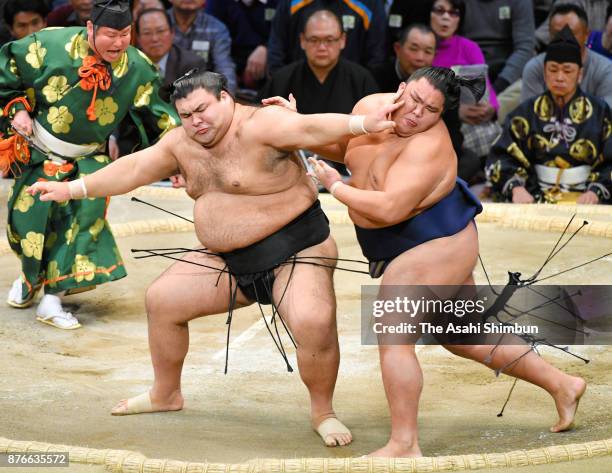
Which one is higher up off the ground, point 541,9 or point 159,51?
point 541,9

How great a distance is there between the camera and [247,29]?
636 cm

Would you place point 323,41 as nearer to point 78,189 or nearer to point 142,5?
point 142,5

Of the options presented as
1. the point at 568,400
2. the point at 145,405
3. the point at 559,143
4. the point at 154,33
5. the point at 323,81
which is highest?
the point at 154,33

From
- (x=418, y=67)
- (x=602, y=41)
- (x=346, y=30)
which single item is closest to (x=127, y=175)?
A: (x=418, y=67)

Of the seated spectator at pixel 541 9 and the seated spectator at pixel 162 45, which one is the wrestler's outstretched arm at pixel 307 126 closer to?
the seated spectator at pixel 162 45

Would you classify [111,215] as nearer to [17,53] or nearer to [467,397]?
[17,53]

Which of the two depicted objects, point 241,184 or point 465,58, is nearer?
point 241,184

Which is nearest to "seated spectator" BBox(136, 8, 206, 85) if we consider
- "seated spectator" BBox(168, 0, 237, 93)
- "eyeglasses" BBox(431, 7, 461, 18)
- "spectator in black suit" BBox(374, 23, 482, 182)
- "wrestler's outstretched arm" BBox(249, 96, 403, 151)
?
"seated spectator" BBox(168, 0, 237, 93)

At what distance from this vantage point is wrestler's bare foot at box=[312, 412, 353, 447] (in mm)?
2779

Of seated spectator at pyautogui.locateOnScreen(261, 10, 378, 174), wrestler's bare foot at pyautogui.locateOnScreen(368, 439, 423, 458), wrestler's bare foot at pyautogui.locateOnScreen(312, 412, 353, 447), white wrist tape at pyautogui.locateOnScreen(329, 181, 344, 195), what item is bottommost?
wrestler's bare foot at pyautogui.locateOnScreen(312, 412, 353, 447)

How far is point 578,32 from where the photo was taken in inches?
223

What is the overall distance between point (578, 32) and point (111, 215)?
2.40 meters

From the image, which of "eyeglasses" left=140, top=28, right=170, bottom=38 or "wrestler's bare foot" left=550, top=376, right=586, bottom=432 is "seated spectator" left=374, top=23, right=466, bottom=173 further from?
"wrestler's bare foot" left=550, top=376, right=586, bottom=432

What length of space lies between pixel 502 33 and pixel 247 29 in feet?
4.45
